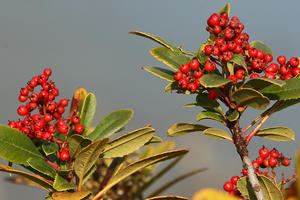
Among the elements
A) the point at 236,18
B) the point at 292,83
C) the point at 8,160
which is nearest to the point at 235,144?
the point at 292,83

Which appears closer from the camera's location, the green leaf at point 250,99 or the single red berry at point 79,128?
the green leaf at point 250,99

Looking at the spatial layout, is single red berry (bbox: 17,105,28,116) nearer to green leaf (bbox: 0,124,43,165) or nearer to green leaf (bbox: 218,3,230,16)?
green leaf (bbox: 0,124,43,165)

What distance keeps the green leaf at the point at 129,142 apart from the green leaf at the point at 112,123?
11 centimetres

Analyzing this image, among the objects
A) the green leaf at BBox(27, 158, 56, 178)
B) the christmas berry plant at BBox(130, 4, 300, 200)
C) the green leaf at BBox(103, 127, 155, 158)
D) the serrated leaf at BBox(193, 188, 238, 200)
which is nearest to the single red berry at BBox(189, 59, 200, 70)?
the christmas berry plant at BBox(130, 4, 300, 200)

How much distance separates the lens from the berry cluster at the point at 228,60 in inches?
78.5

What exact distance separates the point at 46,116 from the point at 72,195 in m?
0.54

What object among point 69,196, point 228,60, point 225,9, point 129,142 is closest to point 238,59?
point 228,60

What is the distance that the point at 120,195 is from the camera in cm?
326

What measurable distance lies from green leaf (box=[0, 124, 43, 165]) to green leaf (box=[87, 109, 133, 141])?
Result: 0.42 meters

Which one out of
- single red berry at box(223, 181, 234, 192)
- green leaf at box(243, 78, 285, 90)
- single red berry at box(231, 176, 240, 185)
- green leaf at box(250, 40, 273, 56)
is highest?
green leaf at box(250, 40, 273, 56)

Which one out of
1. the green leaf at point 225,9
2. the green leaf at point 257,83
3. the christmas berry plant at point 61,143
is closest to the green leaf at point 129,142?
the christmas berry plant at point 61,143

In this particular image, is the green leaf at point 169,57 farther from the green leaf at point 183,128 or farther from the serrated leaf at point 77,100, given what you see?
the serrated leaf at point 77,100

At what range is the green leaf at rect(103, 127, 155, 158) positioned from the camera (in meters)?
2.33

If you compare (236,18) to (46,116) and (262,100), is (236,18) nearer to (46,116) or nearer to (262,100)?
(262,100)
